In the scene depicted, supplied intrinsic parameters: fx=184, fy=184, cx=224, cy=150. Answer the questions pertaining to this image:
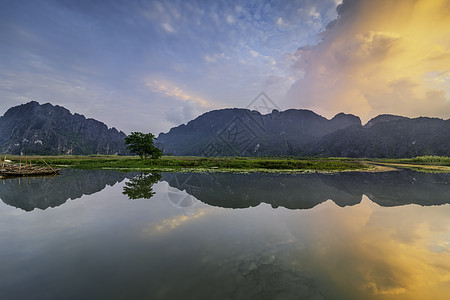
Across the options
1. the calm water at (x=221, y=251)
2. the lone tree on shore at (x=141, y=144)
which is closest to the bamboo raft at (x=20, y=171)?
the calm water at (x=221, y=251)

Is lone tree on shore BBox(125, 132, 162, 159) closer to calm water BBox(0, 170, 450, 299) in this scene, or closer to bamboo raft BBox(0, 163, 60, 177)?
bamboo raft BBox(0, 163, 60, 177)

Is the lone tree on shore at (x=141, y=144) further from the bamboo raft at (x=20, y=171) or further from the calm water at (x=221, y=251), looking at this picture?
the calm water at (x=221, y=251)

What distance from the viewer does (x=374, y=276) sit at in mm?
5895

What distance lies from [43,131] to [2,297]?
25677 centimetres

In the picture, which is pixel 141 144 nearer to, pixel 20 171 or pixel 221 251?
pixel 20 171

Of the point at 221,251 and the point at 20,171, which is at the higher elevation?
the point at 20,171

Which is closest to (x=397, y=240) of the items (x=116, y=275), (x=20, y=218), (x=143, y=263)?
(x=143, y=263)

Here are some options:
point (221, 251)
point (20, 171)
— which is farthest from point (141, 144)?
point (221, 251)

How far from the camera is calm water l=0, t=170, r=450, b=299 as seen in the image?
5199 millimetres

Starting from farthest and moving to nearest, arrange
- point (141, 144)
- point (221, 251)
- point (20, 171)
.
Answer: point (141, 144) < point (20, 171) < point (221, 251)

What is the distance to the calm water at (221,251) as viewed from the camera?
520 cm

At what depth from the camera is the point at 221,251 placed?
7.34 m

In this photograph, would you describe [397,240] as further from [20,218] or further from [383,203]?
[20,218]

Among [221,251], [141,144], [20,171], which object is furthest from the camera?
[141,144]
